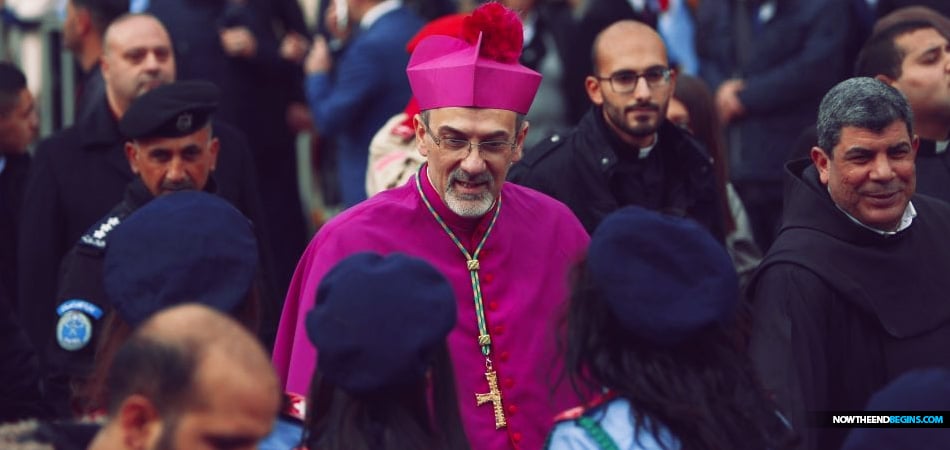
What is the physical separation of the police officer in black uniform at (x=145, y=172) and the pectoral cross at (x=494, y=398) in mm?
1381

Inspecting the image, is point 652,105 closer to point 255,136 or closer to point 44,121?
point 255,136

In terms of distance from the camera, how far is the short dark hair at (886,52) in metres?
7.17

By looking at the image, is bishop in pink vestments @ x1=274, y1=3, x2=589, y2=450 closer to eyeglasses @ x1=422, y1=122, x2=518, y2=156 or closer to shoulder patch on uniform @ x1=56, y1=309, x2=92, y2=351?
eyeglasses @ x1=422, y1=122, x2=518, y2=156

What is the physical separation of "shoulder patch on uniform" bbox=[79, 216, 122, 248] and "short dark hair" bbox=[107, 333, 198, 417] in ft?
8.94

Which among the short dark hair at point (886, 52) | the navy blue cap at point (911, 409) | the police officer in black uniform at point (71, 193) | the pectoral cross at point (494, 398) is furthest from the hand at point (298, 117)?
the navy blue cap at point (911, 409)

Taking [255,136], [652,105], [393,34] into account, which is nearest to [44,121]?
[255,136]

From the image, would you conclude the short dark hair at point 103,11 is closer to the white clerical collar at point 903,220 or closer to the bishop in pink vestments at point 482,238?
the bishop in pink vestments at point 482,238

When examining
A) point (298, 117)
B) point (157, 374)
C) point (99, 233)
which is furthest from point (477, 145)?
point (298, 117)

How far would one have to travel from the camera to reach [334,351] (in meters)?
3.88

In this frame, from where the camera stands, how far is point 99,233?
6.17m

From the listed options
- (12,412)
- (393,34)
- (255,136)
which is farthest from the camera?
(255,136)

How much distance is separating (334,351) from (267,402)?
1.69 feet

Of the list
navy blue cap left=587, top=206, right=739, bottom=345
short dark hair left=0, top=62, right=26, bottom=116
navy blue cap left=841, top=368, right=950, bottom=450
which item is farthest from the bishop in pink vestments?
short dark hair left=0, top=62, right=26, bottom=116

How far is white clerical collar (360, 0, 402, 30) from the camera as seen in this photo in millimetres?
9695
